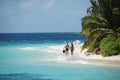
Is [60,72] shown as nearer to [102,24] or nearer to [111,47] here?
[111,47]

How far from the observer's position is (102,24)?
2767cm

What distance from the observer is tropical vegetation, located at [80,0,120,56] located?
26.2 metres

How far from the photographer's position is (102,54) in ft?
83.8

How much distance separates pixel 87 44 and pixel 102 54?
11.9ft

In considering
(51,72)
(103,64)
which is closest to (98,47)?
(103,64)

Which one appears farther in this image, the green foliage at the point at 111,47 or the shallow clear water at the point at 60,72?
the green foliage at the point at 111,47

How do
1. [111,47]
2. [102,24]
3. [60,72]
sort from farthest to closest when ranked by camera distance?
[102,24] < [111,47] < [60,72]

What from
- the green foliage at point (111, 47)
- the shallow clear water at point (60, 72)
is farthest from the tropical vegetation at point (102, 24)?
the shallow clear water at point (60, 72)

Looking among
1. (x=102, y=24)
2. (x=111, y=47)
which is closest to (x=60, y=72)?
(x=111, y=47)

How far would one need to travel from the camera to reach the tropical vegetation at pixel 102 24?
86.1 feet

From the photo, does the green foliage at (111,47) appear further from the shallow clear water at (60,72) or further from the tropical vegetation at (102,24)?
the shallow clear water at (60,72)

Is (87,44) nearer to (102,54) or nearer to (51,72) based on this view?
(102,54)

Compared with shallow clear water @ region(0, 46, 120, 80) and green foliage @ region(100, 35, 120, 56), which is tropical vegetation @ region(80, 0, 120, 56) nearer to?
green foliage @ region(100, 35, 120, 56)

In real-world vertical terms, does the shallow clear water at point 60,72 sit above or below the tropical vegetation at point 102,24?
below
